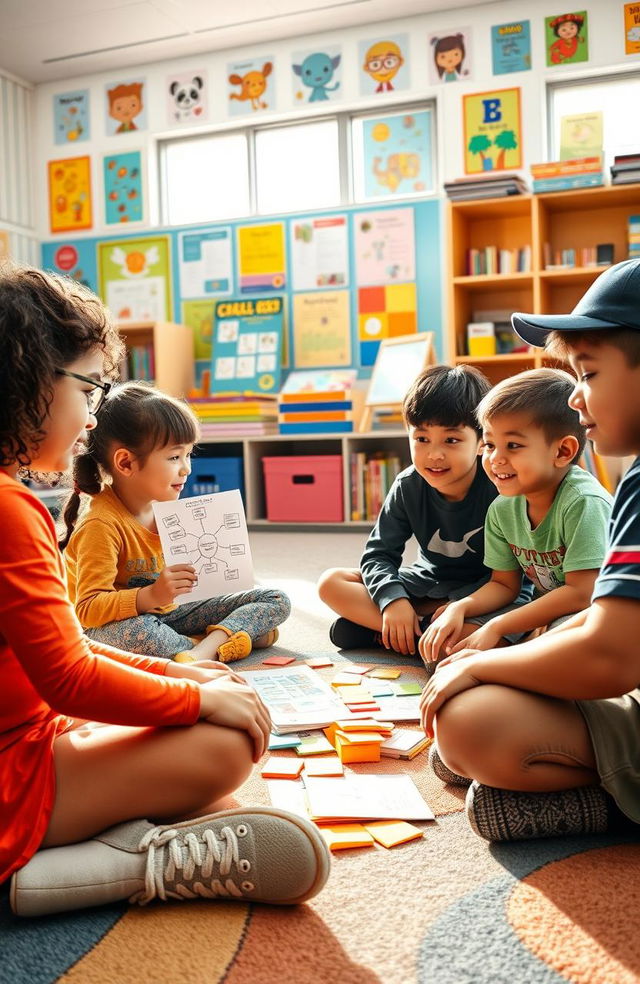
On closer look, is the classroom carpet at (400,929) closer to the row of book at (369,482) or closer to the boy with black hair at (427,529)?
the boy with black hair at (427,529)

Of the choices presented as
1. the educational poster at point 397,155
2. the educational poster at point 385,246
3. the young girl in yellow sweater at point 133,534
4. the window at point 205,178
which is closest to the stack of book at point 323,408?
the educational poster at point 385,246

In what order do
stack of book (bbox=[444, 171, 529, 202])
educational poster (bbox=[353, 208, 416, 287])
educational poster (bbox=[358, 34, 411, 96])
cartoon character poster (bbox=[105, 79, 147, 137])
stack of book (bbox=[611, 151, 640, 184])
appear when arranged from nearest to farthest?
stack of book (bbox=[611, 151, 640, 184]) → stack of book (bbox=[444, 171, 529, 202]) → educational poster (bbox=[358, 34, 411, 96]) → educational poster (bbox=[353, 208, 416, 287]) → cartoon character poster (bbox=[105, 79, 147, 137])

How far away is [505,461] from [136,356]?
3.29 metres

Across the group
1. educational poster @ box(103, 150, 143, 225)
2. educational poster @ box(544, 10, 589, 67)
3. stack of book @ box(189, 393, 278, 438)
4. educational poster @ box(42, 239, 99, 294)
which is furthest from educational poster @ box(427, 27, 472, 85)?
Result: educational poster @ box(42, 239, 99, 294)

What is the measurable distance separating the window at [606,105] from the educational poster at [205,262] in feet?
5.33

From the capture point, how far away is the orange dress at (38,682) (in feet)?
2.48

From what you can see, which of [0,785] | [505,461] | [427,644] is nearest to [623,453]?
[505,461]

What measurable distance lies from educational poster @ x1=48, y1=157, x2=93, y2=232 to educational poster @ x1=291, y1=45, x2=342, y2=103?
1.19m

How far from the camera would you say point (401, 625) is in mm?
1614

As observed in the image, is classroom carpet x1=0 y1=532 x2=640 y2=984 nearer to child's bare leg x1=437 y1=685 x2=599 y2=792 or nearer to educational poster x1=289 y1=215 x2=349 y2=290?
child's bare leg x1=437 y1=685 x2=599 y2=792

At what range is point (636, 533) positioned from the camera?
32.0 inches

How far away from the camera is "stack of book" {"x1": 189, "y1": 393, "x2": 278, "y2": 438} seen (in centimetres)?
398

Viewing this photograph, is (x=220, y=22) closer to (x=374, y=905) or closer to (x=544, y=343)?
(x=544, y=343)

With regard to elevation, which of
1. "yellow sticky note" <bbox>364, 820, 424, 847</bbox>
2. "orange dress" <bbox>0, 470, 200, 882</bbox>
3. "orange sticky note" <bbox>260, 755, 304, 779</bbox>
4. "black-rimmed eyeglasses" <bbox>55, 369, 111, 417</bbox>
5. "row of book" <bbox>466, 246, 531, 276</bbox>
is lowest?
"yellow sticky note" <bbox>364, 820, 424, 847</bbox>
